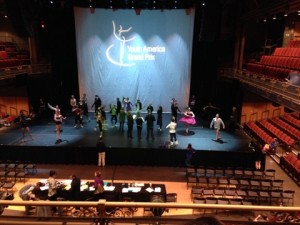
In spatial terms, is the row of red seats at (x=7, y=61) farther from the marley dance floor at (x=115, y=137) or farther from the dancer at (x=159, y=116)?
the dancer at (x=159, y=116)

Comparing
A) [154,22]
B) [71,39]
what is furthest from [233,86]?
[71,39]

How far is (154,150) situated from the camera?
574 inches

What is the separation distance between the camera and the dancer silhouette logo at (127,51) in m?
21.5

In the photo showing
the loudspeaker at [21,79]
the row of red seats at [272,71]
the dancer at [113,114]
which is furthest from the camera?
the loudspeaker at [21,79]

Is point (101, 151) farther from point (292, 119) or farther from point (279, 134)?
point (292, 119)

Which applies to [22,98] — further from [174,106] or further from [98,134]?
[174,106]

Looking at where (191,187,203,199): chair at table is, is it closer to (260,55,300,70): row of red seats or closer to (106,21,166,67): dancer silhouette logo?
(260,55,300,70): row of red seats

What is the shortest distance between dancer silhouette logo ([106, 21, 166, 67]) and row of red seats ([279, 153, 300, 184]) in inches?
445

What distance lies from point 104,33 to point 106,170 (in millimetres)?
11080

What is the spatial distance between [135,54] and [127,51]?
23.8 inches

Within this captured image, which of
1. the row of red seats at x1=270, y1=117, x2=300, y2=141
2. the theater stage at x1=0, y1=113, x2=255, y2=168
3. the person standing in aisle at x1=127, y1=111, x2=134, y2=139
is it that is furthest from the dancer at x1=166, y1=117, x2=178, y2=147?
the row of red seats at x1=270, y1=117, x2=300, y2=141

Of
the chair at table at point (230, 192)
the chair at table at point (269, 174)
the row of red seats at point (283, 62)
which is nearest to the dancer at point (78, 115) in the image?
the chair at table at point (230, 192)

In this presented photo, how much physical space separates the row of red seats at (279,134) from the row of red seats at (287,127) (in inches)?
9.3

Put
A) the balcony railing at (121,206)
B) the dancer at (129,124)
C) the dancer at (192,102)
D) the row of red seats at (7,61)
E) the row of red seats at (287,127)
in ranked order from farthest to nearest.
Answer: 1. the dancer at (192,102)
2. the row of red seats at (7,61)
3. the dancer at (129,124)
4. the row of red seats at (287,127)
5. the balcony railing at (121,206)
